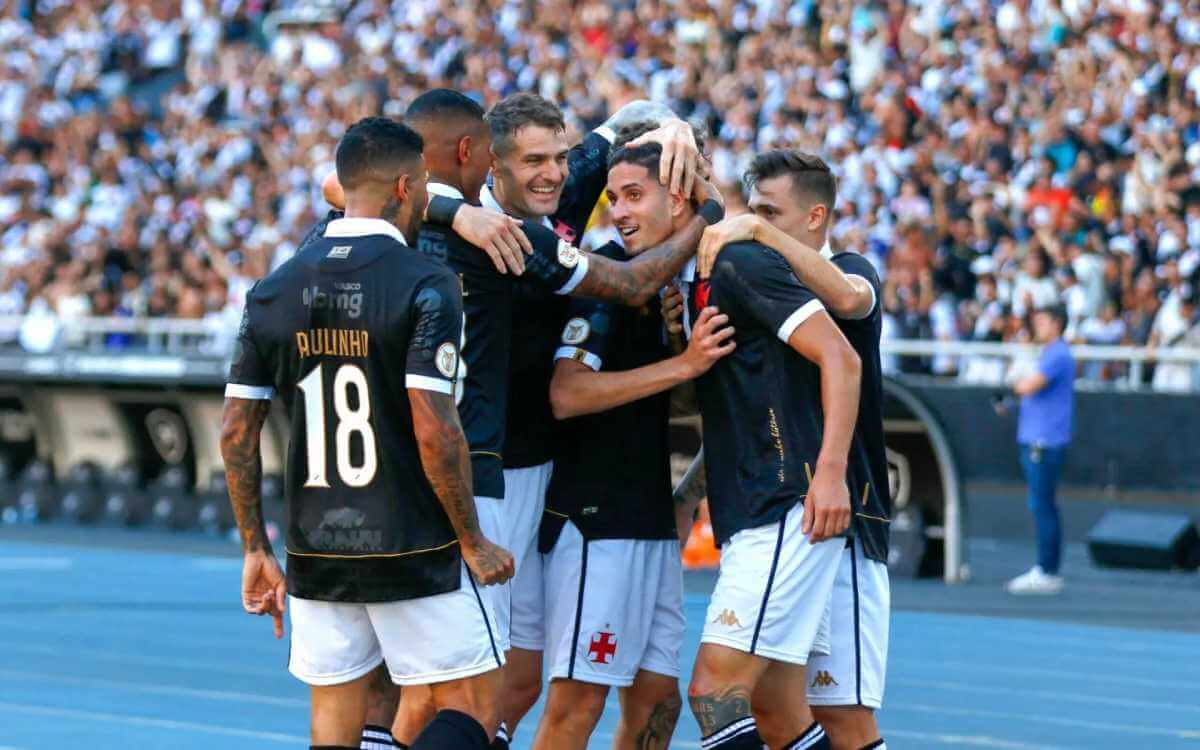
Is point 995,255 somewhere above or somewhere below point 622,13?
below

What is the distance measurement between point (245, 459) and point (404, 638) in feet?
2.14

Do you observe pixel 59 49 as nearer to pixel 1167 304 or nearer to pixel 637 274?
pixel 1167 304

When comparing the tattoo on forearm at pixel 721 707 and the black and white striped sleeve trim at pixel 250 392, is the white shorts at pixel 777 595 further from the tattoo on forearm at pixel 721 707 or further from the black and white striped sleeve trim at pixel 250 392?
the black and white striped sleeve trim at pixel 250 392

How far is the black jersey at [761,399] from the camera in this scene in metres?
5.62

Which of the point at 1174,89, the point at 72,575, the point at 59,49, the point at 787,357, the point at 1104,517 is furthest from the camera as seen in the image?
the point at 59,49

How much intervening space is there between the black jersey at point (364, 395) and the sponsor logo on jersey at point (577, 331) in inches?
37.1

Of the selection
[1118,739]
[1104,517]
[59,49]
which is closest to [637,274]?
[1118,739]

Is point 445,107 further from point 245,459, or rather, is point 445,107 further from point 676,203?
point 245,459

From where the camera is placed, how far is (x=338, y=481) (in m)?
5.22

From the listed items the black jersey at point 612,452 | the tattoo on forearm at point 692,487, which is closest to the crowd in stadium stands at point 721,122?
the tattoo on forearm at point 692,487

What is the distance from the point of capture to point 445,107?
5.88 meters

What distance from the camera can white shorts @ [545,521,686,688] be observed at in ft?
19.6

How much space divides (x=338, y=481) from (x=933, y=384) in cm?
1193

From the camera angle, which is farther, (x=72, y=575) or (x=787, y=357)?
(x=72, y=575)
